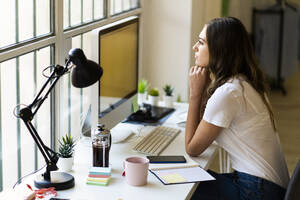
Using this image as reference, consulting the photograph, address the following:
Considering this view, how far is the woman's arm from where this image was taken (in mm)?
2078

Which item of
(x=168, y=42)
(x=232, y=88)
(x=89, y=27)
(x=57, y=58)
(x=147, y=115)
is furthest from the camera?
(x=168, y=42)

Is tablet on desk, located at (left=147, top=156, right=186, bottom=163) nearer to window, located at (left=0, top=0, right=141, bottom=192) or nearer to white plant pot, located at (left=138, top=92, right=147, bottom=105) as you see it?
window, located at (left=0, top=0, right=141, bottom=192)

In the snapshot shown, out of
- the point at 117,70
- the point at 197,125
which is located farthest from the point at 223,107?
the point at 117,70

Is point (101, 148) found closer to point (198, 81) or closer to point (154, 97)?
point (198, 81)

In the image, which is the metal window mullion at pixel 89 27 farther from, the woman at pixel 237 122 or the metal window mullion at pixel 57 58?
the woman at pixel 237 122

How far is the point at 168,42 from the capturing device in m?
3.70

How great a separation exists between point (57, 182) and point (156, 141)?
666 mm

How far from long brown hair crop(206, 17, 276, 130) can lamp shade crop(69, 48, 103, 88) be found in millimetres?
583

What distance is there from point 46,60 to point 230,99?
784 mm

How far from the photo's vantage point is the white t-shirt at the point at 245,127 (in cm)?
204

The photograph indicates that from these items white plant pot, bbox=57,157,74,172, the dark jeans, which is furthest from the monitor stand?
white plant pot, bbox=57,157,74,172

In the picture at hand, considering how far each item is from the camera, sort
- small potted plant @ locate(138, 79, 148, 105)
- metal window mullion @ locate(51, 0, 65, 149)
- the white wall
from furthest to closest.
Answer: the white wall < small potted plant @ locate(138, 79, 148, 105) < metal window mullion @ locate(51, 0, 65, 149)

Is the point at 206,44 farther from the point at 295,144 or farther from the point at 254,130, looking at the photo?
the point at 295,144

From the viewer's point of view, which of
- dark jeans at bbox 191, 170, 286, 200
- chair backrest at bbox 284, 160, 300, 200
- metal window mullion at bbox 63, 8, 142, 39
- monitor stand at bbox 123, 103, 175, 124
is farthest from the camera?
monitor stand at bbox 123, 103, 175, 124
